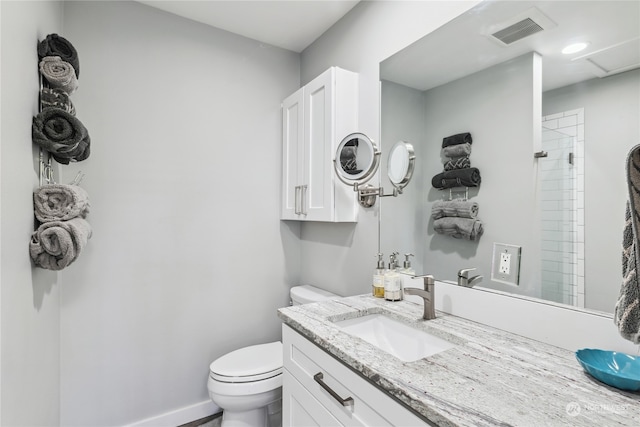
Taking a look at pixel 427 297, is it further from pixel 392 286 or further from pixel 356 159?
pixel 356 159

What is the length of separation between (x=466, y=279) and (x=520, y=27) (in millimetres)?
914

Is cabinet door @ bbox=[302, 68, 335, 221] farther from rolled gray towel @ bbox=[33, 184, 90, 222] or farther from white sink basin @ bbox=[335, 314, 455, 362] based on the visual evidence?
rolled gray towel @ bbox=[33, 184, 90, 222]

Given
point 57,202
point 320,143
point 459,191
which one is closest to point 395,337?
point 459,191

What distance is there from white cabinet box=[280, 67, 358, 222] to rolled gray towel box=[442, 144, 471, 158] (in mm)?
592

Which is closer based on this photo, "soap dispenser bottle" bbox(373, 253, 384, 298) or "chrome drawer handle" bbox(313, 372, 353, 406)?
"chrome drawer handle" bbox(313, 372, 353, 406)

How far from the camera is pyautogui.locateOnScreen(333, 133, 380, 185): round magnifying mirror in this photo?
1.55 meters

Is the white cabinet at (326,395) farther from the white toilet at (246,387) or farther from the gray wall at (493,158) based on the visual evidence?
the gray wall at (493,158)

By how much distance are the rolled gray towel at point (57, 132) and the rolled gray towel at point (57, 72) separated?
160 millimetres

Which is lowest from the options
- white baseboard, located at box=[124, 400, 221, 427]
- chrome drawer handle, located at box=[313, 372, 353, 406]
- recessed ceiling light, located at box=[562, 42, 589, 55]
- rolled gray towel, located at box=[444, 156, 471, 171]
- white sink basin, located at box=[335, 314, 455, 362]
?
white baseboard, located at box=[124, 400, 221, 427]

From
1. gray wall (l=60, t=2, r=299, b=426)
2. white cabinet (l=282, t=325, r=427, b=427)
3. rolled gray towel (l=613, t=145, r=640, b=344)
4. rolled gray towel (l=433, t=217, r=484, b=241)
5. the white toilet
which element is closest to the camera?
rolled gray towel (l=613, t=145, r=640, b=344)

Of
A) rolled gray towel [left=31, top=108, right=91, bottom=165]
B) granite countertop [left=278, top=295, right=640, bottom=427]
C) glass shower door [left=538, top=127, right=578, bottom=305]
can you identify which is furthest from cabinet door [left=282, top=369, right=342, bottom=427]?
rolled gray towel [left=31, top=108, right=91, bottom=165]

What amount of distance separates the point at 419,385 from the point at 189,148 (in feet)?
5.94

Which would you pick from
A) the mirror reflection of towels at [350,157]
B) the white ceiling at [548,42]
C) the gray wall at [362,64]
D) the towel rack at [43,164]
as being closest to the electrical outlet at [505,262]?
the white ceiling at [548,42]

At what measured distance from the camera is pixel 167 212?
6.17ft
